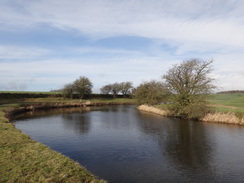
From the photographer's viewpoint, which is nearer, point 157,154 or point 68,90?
point 157,154

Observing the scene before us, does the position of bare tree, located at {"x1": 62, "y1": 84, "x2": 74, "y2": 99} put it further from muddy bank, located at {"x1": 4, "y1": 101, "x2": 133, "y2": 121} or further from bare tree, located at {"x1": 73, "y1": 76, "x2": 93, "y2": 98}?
muddy bank, located at {"x1": 4, "y1": 101, "x2": 133, "y2": 121}

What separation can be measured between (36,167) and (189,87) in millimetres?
32265

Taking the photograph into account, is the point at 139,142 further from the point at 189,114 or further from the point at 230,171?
the point at 189,114

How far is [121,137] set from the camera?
21562mm

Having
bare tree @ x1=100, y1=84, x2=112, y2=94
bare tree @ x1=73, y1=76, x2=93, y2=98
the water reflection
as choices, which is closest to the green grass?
the water reflection

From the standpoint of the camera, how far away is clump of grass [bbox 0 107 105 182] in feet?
28.4

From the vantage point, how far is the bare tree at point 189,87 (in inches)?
1355

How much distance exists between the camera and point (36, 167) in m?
9.81

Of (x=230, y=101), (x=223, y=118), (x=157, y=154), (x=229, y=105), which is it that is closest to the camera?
(x=157, y=154)

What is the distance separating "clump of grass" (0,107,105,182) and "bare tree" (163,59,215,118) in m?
27.7

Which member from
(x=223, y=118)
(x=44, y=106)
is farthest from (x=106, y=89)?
(x=223, y=118)

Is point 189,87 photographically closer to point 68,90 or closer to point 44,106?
point 44,106

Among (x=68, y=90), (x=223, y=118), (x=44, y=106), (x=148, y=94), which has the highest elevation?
(x=68, y=90)

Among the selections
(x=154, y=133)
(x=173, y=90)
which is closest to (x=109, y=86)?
(x=173, y=90)
